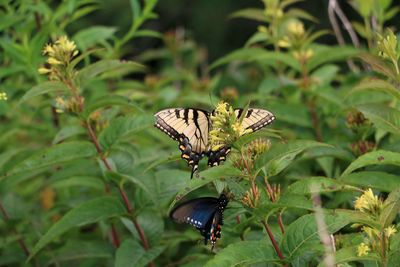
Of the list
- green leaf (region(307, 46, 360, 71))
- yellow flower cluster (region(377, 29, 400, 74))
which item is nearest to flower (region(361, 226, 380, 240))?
yellow flower cluster (region(377, 29, 400, 74))

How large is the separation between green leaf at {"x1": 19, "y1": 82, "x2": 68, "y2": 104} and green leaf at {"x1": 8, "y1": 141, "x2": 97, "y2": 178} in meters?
0.22

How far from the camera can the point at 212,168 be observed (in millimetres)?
2225

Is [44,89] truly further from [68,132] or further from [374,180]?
[374,180]

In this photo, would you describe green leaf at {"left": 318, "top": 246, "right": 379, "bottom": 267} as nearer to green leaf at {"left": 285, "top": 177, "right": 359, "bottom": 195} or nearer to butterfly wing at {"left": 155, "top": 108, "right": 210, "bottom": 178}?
green leaf at {"left": 285, "top": 177, "right": 359, "bottom": 195}

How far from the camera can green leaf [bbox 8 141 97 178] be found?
9.16ft

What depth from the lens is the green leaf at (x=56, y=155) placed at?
2793mm

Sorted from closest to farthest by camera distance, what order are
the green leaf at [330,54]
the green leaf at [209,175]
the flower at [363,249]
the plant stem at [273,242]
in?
the flower at [363,249] → the green leaf at [209,175] → the plant stem at [273,242] → the green leaf at [330,54]

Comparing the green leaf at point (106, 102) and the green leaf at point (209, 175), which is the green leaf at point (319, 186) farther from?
the green leaf at point (106, 102)

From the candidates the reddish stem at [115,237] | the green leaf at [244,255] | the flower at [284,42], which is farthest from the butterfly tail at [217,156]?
the flower at [284,42]

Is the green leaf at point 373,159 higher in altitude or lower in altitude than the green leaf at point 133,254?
higher

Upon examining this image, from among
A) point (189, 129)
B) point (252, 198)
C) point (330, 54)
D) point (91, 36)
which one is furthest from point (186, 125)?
point (91, 36)

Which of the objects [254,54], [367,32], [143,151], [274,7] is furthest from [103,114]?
[367,32]

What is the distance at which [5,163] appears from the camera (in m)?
3.44

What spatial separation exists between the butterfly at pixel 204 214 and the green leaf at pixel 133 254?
375 mm
